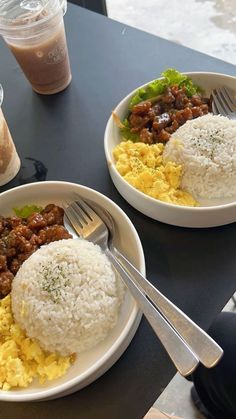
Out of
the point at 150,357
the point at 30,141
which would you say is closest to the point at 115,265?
the point at 150,357

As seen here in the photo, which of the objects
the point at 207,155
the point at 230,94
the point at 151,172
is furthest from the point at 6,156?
the point at 230,94

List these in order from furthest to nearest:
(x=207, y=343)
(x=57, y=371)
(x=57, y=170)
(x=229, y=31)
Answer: (x=229, y=31) < (x=57, y=170) < (x=57, y=371) < (x=207, y=343)

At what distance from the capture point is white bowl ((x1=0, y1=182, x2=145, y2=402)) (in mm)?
818

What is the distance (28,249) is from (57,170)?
12.4 inches

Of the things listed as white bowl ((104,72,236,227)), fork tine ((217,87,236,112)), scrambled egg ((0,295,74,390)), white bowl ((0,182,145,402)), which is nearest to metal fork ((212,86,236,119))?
fork tine ((217,87,236,112))

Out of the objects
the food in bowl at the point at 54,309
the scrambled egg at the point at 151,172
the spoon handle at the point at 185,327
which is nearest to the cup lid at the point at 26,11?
the scrambled egg at the point at 151,172

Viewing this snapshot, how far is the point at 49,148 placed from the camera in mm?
1336

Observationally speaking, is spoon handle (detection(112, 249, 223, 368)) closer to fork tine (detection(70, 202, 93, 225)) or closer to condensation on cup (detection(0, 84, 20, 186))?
fork tine (detection(70, 202, 93, 225))

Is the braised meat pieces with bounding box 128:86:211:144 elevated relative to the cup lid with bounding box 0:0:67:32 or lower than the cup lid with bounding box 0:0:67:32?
lower

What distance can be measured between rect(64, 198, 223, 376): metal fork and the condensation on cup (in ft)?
0.83

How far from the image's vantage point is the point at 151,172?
110 centimetres

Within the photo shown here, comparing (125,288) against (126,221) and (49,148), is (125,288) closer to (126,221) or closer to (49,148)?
(126,221)

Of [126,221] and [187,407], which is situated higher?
[126,221]

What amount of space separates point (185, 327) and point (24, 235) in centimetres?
44
